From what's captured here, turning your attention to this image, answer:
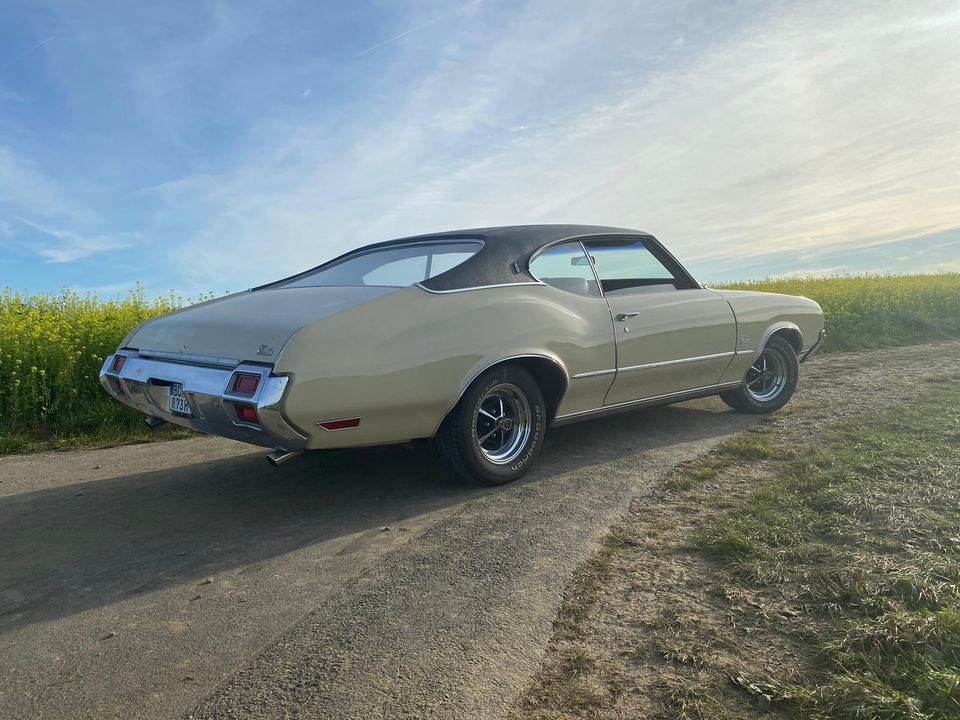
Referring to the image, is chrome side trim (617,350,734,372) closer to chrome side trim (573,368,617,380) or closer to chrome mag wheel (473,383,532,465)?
chrome side trim (573,368,617,380)

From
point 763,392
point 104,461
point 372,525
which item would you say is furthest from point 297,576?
point 763,392

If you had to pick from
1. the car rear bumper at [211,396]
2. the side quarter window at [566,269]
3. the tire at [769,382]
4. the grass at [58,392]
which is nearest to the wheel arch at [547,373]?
the side quarter window at [566,269]

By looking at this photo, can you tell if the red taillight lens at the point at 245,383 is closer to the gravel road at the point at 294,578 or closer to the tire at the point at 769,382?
the gravel road at the point at 294,578

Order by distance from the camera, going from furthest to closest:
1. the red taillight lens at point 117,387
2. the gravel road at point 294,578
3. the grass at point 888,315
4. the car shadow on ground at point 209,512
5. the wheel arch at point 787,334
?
the grass at point 888,315 < the wheel arch at point 787,334 < the red taillight lens at point 117,387 < the car shadow on ground at point 209,512 < the gravel road at point 294,578

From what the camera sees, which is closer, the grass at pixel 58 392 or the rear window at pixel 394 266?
the rear window at pixel 394 266

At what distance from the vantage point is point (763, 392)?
604 cm

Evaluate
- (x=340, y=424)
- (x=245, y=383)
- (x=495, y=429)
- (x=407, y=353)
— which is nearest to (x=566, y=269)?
(x=495, y=429)

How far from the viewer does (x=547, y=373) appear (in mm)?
4188

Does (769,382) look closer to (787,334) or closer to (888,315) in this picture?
(787,334)

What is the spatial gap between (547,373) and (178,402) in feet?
6.36

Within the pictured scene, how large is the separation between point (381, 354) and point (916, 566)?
89.9 inches

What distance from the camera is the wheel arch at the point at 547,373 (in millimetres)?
3928

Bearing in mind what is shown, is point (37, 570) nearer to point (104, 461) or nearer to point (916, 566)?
point (104, 461)

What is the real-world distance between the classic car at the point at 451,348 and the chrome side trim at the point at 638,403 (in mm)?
13
